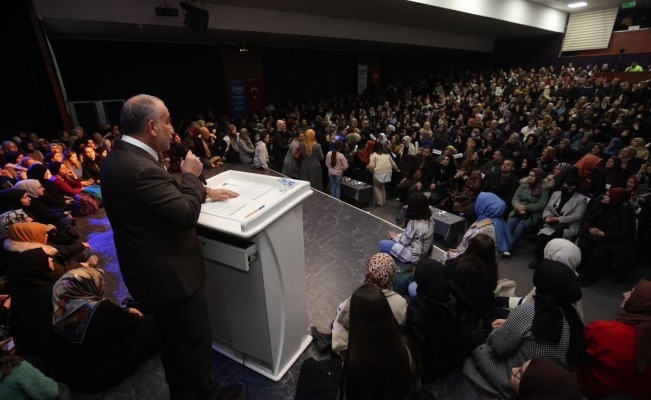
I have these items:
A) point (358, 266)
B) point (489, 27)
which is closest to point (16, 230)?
point (358, 266)

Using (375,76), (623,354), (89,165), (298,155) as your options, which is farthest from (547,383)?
(375,76)

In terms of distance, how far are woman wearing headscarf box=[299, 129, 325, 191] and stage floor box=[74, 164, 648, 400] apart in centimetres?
74

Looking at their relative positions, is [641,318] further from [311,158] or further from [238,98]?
[238,98]

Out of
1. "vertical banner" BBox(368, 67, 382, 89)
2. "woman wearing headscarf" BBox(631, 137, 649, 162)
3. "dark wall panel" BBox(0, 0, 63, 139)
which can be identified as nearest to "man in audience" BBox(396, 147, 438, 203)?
"woman wearing headscarf" BBox(631, 137, 649, 162)

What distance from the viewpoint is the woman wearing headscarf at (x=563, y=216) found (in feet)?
11.9

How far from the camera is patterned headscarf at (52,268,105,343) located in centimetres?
163

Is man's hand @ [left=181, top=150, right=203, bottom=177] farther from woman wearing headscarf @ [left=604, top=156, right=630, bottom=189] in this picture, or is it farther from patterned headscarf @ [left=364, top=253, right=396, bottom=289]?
woman wearing headscarf @ [left=604, top=156, right=630, bottom=189]

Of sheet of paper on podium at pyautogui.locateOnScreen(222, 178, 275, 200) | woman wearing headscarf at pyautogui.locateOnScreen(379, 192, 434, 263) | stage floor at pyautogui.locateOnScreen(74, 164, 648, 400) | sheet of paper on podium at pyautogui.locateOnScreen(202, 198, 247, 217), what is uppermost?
sheet of paper on podium at pyautogui.locateOnScreen(222, 178, 275, 200)

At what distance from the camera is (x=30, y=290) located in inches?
68.6

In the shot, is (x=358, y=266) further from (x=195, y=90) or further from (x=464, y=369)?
(x=195, y=90)

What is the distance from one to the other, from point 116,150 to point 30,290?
126 centimetres

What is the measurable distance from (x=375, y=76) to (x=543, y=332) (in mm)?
14939

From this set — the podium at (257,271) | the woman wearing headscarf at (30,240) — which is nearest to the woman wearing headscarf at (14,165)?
the woman wearing headscarf at (30,240)

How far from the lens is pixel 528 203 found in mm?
4074
